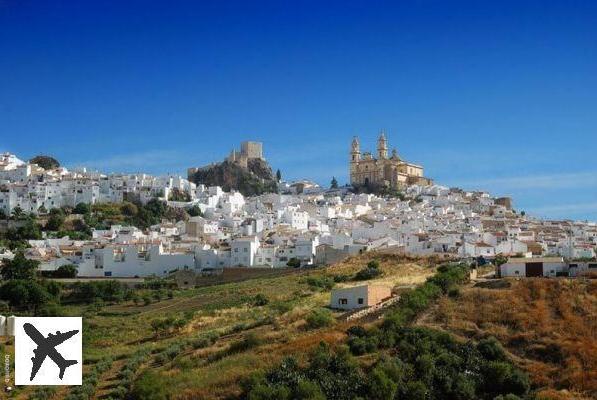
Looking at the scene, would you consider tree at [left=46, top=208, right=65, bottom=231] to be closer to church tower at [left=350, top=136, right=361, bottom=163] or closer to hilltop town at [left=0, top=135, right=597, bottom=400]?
hilltop town at [left=0, top=135, right=597, bottom=400]

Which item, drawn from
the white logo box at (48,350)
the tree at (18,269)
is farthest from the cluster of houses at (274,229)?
the white logo box at (48,350)

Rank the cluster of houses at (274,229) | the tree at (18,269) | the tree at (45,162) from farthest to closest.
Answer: the tree at (45,162) < the cluster of houses at (274,229) < the tree at (18,269)

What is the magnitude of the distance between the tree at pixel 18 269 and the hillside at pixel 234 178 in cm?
4848

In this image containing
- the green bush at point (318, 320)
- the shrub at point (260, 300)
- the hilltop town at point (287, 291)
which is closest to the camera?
the hilltop town at point (287, 291)

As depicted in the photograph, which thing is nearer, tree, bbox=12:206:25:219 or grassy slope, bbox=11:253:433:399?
grassy slope, bbox=11:253:433:399

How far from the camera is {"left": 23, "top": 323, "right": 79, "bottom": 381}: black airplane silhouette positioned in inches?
570

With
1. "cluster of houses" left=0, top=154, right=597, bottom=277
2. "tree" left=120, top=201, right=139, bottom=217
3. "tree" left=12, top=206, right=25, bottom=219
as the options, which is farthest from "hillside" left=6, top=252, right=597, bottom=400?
"tree" left=120, top=201, right=139, bottom=217

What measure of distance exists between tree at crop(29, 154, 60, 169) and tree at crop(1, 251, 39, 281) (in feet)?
146

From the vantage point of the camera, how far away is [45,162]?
302ft

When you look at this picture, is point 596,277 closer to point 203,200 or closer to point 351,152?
point 203,200

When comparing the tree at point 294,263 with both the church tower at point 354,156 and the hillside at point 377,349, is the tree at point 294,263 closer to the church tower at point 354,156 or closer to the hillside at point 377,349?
the hillside at point 377,349

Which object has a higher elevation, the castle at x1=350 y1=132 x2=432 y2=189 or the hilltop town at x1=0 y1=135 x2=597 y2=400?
the castle at x1=350 y1=132 x2=432 y2=189

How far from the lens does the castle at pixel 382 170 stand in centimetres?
10000

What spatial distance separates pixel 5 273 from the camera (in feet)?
152
